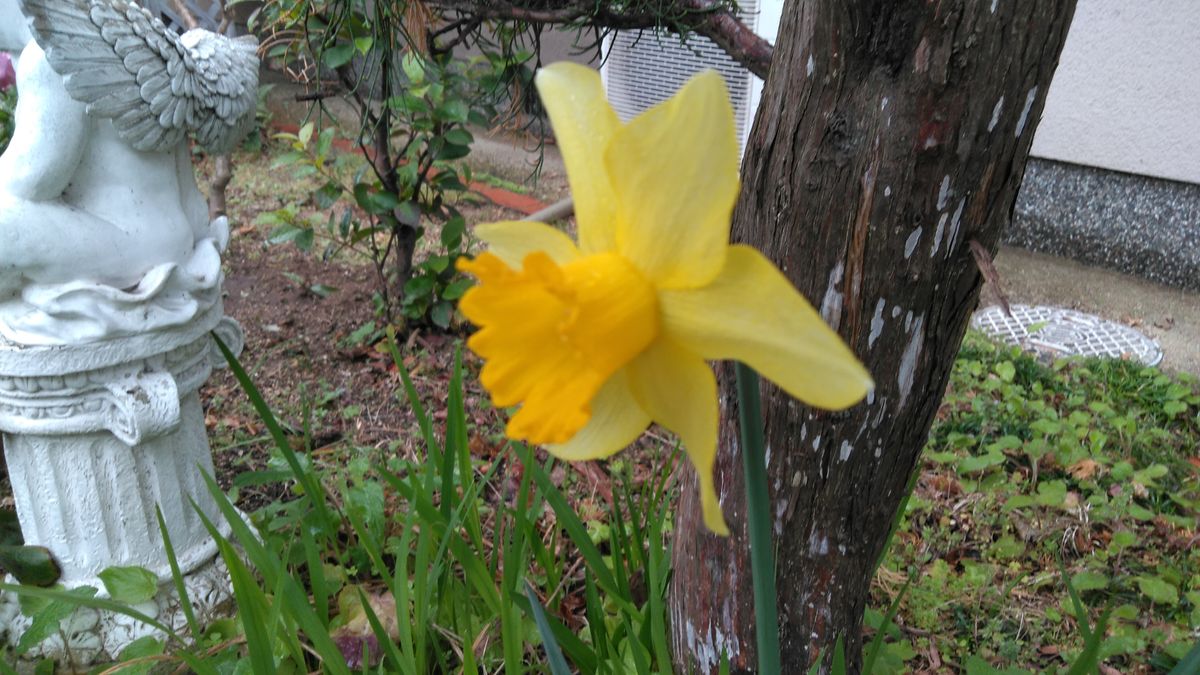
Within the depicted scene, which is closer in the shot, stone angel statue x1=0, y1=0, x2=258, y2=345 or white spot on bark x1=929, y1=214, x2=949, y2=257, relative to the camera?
white spot on bark x1=929, y1=214, x2=949, y2=257

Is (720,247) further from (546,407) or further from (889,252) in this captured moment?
(889,252)

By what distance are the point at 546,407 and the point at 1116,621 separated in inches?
64.7

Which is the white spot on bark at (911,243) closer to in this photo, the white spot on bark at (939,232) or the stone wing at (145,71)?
the white spot on bark at (939,232)

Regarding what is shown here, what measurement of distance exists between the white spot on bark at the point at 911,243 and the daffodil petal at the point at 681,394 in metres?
0.50

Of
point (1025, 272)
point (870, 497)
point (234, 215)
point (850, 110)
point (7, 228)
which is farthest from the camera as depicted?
point (234, 215)

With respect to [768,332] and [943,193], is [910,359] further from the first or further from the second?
[768,332]

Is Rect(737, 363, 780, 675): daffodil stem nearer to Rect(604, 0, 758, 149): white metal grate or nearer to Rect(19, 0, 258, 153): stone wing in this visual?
Rect(19, 0, 258, 153): stone wing

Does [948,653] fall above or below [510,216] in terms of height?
above

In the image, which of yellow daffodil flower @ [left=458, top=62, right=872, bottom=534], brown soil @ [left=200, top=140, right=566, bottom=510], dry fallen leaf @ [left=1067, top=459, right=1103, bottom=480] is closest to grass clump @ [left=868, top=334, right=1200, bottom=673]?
dry fallen leaf @ [left=1067, top=459, right=1103, bottom=480]

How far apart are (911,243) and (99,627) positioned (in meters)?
1.64

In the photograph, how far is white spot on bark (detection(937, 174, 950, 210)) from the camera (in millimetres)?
912

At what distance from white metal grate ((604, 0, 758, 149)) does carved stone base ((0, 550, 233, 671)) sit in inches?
117

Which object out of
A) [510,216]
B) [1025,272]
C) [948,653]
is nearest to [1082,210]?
[1025,272]

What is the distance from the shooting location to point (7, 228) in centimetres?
138
